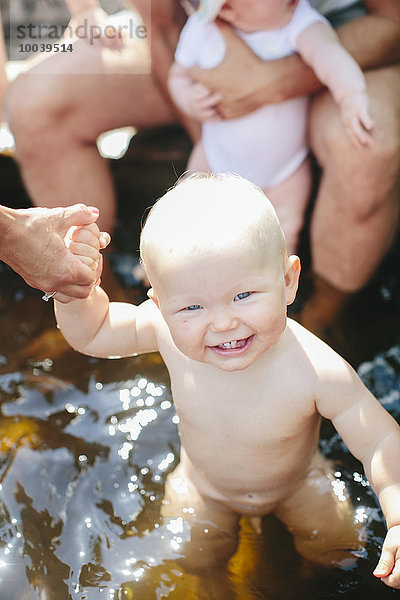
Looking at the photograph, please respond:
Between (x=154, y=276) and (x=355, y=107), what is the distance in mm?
925

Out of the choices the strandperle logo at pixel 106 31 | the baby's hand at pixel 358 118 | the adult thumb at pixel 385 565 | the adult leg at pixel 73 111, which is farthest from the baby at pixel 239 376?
the strandperle logo at pixel 106 31

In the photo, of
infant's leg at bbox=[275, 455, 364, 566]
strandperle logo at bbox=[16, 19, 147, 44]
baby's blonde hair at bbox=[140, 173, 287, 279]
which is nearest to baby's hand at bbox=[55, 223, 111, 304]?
baby's blonde hair at bbox=[140, 173, 287, 279]

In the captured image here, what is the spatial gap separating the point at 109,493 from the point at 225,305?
0.72m

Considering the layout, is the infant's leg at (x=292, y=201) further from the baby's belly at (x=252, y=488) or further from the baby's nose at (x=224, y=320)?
the baby's nose at (x=224, y=320)

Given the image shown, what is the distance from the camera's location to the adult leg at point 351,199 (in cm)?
203

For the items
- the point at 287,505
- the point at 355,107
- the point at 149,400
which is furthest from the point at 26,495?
the point at 355,107

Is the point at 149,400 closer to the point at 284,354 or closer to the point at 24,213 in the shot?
the point at 284,354

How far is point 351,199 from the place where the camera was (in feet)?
6.93

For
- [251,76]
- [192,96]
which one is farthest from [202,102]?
[251,76]

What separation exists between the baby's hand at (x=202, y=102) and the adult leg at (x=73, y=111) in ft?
0.92

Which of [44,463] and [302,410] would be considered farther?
[44,463]

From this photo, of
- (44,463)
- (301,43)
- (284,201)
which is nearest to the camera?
(44,463)

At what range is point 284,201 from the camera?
2250 mm

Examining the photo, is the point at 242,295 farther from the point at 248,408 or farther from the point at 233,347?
the point at 248,408
